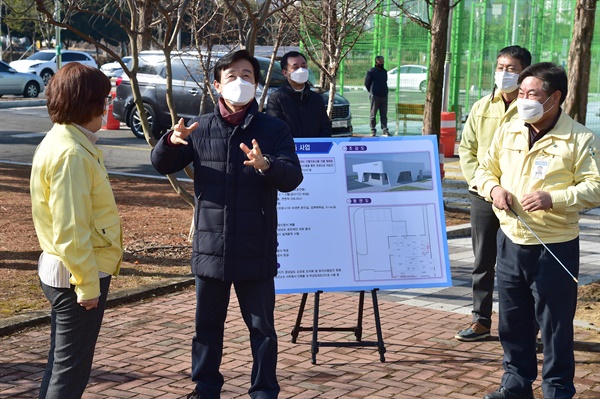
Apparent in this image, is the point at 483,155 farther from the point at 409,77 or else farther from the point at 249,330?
the point at 409,77

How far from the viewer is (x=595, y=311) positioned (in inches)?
307

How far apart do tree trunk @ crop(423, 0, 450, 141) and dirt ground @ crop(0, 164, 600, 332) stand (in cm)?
148

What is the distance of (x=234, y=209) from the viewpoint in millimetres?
4945

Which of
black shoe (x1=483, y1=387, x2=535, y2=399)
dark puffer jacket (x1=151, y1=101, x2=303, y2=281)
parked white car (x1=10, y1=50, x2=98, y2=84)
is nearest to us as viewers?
dark puffer jacket (x1=151, y1=101, x2=303, y2=281)

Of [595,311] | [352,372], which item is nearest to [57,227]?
[352,372]

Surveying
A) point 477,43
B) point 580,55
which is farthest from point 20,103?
point 580,55

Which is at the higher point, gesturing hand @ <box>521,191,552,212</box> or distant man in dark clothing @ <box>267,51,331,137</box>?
distant man in dark clothing @ <box>267,51,331,137</box>

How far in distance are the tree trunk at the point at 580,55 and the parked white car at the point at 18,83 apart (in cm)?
2403

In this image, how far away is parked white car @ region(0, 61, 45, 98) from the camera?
33188 mm

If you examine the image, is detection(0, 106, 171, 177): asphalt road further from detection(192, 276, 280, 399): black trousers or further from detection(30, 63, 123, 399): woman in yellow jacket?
detection(30, 63, 123, 399): woman in yellow jacket

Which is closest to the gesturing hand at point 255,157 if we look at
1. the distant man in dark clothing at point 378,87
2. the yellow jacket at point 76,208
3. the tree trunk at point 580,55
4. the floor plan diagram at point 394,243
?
the yellow jacket at point 76,208

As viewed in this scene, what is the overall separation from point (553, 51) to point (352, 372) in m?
18.8

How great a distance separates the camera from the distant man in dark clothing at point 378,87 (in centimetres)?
2206

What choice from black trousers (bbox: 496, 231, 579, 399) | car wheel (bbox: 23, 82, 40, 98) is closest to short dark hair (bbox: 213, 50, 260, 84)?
black trousers (bbox: 496, 231, 579, 399)
